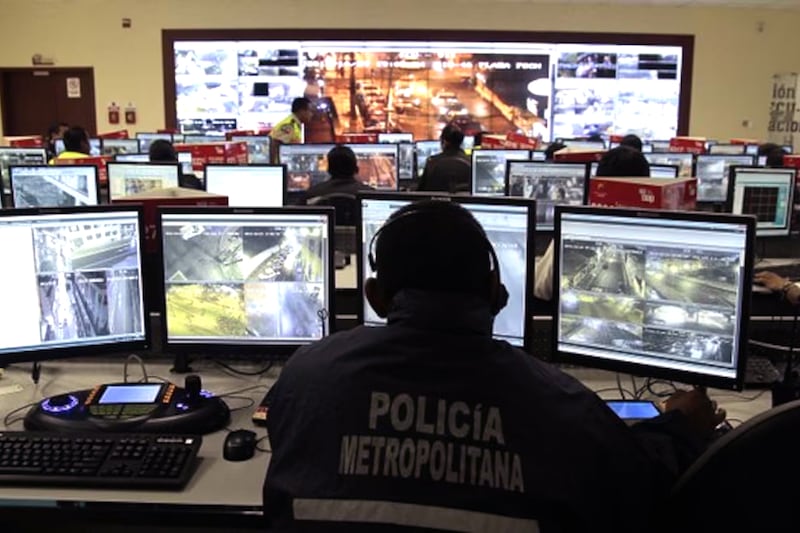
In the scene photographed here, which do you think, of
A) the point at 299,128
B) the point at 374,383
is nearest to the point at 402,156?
the point at 299,128

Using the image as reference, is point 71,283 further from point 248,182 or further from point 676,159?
point 676,159

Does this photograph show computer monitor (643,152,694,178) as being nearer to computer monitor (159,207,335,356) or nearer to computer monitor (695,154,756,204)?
computer monitor (695,154,756,204)

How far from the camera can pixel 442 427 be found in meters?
1.15

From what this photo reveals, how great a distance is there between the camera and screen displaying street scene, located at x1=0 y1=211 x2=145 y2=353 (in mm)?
2105

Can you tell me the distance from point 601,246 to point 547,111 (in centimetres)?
1114

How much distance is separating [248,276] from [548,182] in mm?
2814

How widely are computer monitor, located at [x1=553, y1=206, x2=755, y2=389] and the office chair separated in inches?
29.8

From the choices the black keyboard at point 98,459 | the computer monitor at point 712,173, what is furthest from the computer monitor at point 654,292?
the computer monitor at point 712,173

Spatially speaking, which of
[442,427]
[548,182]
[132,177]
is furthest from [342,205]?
[442,427]

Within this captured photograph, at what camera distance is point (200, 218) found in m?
2.20

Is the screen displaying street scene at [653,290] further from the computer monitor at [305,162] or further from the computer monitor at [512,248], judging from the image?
the computer monitor at [305,162]

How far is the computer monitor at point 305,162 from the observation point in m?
6.57

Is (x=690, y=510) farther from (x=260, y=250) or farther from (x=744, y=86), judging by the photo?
(x=744, y=86)

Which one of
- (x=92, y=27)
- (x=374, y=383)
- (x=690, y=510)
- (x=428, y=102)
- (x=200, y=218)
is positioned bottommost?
(x=690, y=510)
